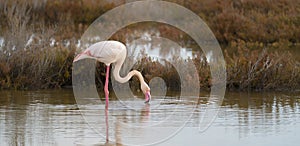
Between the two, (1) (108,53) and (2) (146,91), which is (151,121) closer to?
(2) (146,91)

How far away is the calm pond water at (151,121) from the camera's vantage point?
31.1 feet

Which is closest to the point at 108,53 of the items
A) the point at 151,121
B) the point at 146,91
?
the point at 146,91

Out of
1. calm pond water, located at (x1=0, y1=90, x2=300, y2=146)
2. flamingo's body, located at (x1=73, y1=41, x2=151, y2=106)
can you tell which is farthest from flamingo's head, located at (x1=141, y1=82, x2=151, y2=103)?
calm pond water, located at (x1=0, y1=90, x2=300, y2=146)

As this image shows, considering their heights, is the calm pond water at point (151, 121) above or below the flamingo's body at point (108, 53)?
below

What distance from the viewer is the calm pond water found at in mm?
9492

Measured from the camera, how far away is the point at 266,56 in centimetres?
1455

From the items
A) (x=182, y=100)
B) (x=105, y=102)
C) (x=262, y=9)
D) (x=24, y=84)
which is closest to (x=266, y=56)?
(x=182, y=100)

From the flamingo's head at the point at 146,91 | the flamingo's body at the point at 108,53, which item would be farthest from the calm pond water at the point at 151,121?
the flamingo's body at the point at 108,53

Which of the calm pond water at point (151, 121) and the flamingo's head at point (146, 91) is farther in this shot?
the flamingo's head at point (146, 91)

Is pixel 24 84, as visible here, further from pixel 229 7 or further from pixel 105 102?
pixel 229 7

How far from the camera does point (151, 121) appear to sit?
10945 millimetres

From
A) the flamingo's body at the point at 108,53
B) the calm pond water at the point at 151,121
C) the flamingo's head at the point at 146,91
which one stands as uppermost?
the flamingo's body at the point at 108,53

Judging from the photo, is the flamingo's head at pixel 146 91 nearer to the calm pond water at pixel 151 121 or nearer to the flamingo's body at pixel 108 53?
the flamingo's body at pixel 108 53

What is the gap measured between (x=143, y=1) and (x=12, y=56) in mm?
14007
